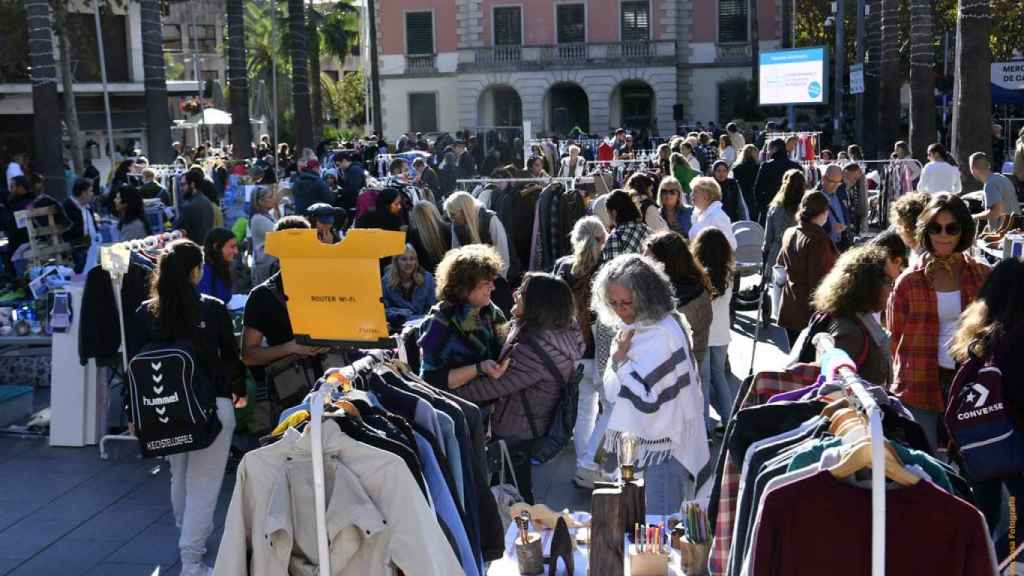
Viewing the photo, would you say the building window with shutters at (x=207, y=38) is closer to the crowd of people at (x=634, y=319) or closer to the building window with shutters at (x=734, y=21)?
the building window with shutters at (x=734, y=21)

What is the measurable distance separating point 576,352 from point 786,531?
244cm

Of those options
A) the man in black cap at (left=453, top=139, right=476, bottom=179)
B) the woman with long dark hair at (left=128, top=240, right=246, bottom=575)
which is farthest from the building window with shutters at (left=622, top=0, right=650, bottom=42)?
the woman with long dark hair at (left=128, top=240, right=246, bottom=575)

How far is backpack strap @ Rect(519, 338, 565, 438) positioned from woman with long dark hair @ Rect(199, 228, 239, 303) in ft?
8.78

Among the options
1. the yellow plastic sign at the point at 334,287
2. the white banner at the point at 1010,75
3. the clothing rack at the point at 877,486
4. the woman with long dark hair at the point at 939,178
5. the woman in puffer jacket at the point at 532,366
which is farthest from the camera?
the white banner at the point at 1010,75

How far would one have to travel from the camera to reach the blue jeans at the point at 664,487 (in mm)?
5207

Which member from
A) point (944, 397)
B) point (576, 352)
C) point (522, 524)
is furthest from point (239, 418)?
point (944, 397)

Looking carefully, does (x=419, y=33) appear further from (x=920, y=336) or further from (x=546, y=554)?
(x=546, y=554)

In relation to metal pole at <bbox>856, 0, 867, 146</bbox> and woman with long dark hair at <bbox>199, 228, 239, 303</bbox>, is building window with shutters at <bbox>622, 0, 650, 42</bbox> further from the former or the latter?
woman with long dark hair at <bbox>199, 228, 239, 303</bbox>

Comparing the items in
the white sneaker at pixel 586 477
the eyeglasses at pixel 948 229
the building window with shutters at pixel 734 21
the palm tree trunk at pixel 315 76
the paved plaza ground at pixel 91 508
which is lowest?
the paved plaza ground at pixel 91 508

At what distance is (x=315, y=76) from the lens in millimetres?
47688

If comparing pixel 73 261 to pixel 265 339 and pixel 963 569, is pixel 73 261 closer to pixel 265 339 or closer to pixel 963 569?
pixel 265 339

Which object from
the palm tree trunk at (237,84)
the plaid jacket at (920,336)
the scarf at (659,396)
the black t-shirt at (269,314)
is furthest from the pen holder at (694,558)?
the palm tree trunk at (237,84)

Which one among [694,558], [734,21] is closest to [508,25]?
[734,21]

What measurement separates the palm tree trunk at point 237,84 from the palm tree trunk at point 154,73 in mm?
3408
